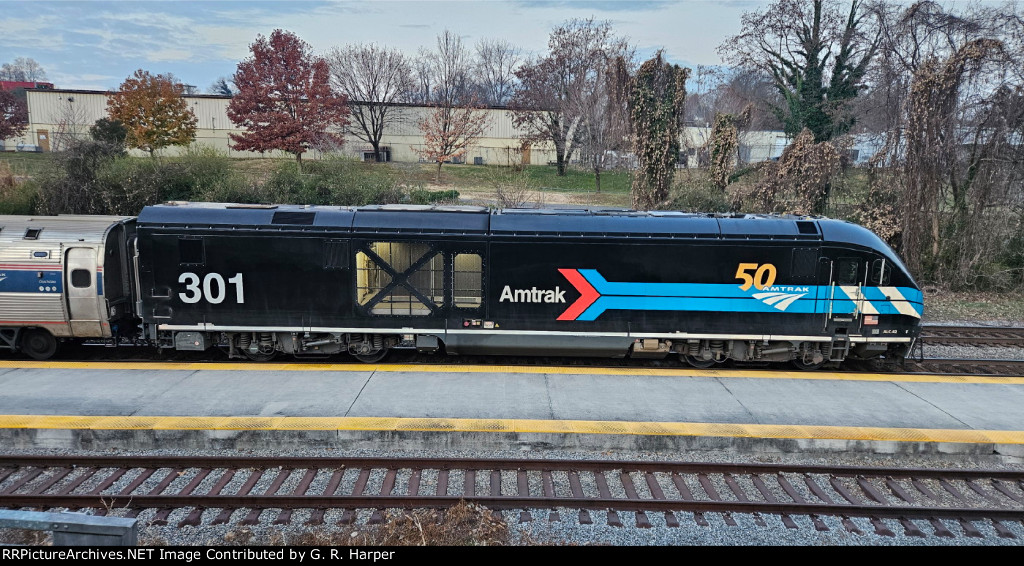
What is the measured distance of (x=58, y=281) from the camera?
12.2 m

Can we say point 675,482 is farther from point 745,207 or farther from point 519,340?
point 745,207

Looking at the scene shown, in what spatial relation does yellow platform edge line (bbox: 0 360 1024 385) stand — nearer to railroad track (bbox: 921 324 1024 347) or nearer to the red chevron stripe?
the red chevron stripe

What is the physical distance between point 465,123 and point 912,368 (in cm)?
3474

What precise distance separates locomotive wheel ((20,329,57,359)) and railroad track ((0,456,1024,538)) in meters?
5.15

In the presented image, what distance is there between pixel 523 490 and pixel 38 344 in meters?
11.6

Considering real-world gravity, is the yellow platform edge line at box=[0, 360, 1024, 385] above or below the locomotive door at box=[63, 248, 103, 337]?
below

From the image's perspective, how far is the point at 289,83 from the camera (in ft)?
125

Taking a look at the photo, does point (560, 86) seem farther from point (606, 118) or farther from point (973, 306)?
point (973, 306)

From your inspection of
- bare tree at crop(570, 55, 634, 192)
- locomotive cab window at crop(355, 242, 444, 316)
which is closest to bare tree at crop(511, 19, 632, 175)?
bare tree at crop(570, 55, 634, 192)

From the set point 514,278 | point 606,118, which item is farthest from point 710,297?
point 606,118

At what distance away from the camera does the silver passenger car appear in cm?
1218

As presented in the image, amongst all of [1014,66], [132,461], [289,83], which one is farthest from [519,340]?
[289,83]

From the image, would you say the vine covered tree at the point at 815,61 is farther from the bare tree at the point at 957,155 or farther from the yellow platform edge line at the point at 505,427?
the yellow platform edge line at the point at 505,427
